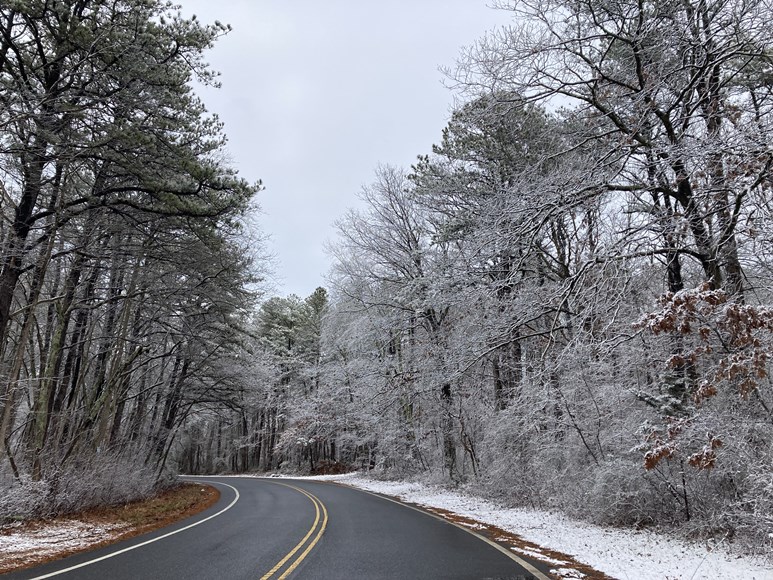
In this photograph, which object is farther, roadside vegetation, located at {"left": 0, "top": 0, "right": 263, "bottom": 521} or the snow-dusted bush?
the snow-dusted bush

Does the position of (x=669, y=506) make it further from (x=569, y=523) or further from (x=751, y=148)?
(x=751, y=148)

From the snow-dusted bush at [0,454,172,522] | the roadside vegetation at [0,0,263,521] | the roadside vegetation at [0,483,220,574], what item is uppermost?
the roadside vegetation at [0,0,263,521]

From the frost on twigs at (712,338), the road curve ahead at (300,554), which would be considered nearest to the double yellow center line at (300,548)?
the road curve ahead at (300,554)

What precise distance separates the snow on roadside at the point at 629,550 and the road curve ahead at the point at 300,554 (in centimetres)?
112

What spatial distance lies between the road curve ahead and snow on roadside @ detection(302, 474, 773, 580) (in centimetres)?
112

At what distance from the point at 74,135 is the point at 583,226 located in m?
12.6

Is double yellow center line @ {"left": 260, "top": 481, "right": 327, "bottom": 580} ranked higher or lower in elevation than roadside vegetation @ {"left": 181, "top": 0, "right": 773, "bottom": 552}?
lower

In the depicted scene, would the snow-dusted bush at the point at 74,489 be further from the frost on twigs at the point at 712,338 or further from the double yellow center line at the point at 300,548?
the frost on twigs at the point at 712,338

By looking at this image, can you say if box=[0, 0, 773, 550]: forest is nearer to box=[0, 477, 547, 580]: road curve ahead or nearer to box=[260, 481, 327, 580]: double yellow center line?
box=[0, 477, 547, 580]: road curve ahead

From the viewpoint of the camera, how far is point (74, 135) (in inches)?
350

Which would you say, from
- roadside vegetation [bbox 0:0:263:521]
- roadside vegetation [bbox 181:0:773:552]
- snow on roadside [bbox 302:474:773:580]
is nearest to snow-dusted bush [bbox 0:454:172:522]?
roadside vegetation [bbox 0:0:263:521]

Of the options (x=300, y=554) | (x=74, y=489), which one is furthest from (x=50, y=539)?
(x=300, y=554)

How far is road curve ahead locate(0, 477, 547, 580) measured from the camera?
646 centimetres

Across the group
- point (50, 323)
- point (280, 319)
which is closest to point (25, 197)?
point (50, 323)
